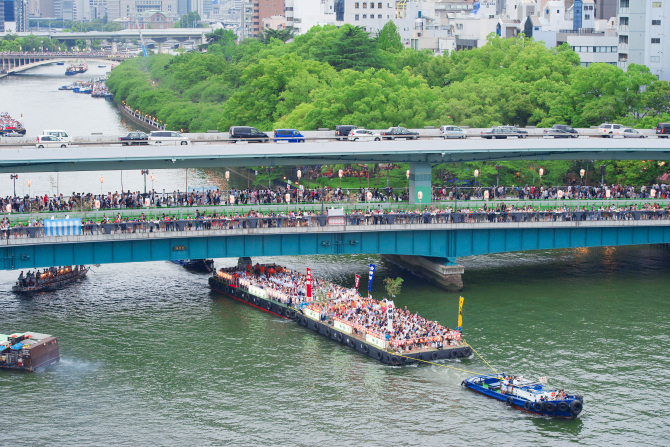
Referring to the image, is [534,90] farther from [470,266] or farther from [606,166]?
[470,266]

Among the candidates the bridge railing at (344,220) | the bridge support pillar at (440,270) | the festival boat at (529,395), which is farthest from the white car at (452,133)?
the festival boat at (529,395)

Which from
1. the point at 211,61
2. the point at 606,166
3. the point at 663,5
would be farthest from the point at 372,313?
the point at 211,61

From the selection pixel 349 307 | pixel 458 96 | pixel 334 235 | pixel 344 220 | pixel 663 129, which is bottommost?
pixel 349 307

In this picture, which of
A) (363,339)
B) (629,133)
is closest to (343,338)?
(363,339)

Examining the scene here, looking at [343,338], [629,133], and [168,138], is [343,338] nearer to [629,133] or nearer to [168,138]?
[168,138]

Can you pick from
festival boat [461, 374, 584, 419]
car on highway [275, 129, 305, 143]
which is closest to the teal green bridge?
car on highway [275, 129, 305, 143]

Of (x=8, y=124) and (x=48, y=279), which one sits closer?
(x=48, y=279)

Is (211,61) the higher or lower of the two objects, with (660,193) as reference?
higher
